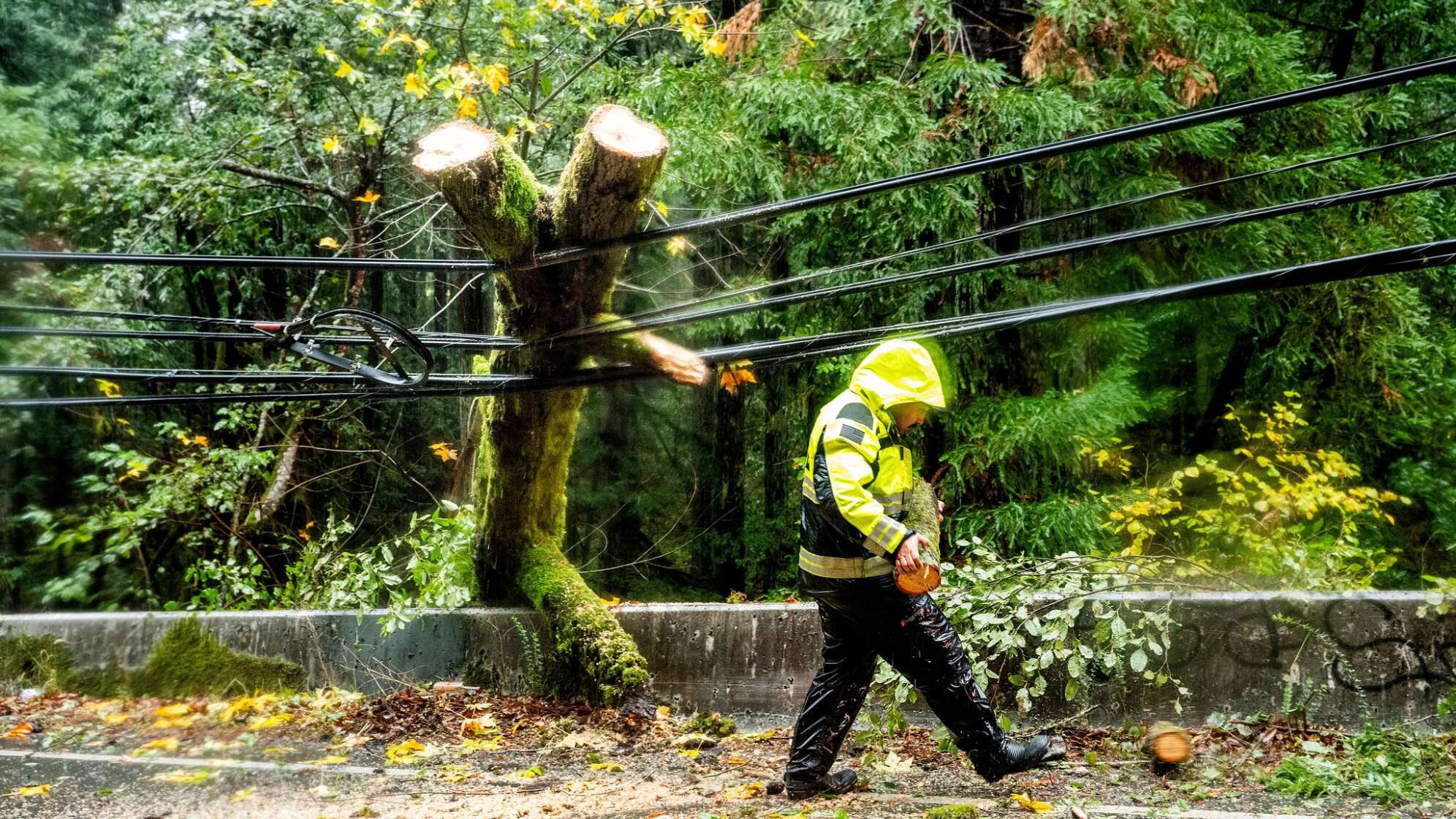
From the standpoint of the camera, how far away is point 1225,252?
26.9 ft

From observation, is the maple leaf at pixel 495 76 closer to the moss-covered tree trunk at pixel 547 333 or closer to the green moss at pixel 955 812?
the moss-covered tree trunk at pixel 547 333

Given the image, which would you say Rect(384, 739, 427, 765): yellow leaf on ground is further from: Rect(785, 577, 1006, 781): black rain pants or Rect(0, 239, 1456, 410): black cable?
Rect(785, 577, 1006, 781): black rain pants

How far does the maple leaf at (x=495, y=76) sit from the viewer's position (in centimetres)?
784

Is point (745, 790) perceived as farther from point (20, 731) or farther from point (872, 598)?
point (20, 731)

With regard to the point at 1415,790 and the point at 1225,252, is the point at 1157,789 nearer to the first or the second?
the point at 1415,790

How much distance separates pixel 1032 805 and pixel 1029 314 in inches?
84.0

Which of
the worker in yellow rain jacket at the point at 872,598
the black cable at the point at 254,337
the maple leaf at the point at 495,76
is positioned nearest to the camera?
the worker in yellow rain jacket at the point at 872,598

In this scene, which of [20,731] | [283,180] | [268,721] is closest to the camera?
[268,721]

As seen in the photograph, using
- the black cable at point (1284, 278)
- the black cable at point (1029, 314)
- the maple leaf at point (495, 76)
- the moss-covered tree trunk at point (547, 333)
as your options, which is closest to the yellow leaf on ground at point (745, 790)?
the moss-covered tree trunk at point (547, 333)

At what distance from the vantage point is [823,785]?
461cm

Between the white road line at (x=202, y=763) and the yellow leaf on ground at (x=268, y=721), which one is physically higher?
the yellow leaf on ground at (x=268, y=721)

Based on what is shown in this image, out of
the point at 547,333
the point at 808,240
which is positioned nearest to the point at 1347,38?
the point at 808,240

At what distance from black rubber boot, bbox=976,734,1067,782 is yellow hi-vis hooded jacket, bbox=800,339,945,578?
39.4 inches

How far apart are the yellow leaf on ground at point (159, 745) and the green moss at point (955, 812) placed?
4.84 metres
